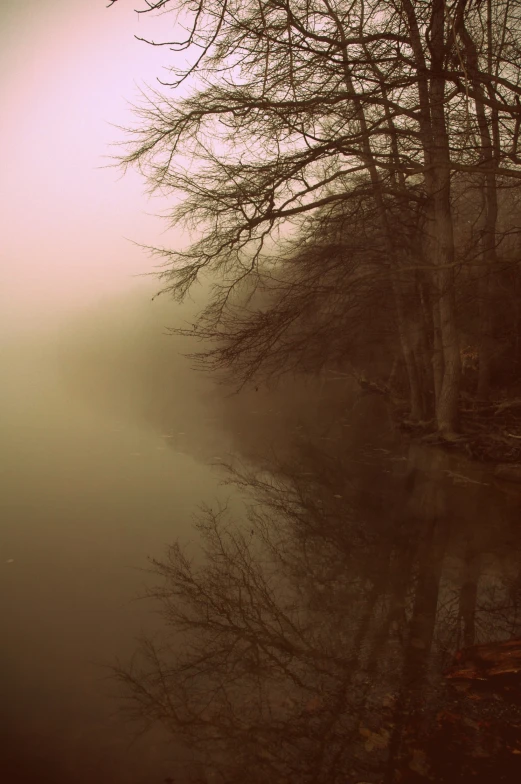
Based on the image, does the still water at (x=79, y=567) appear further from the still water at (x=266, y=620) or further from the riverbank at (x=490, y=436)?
the riverbank at (x=490, y=436)

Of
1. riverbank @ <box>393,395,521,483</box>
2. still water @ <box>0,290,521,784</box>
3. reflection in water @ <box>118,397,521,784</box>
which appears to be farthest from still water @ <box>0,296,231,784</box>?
riverbank @ <box>393,395,521,483</box>

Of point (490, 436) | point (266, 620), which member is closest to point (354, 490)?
point (490, 436)

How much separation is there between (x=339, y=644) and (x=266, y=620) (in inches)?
25.1

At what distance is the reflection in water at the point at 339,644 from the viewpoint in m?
2.99

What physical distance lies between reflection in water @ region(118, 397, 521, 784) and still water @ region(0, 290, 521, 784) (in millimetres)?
15

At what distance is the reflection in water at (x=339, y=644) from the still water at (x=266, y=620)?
0.05 ft

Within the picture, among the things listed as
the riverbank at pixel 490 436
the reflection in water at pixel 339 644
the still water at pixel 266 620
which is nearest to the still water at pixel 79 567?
the still water at pixel 266 620

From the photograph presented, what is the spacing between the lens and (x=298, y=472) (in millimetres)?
10016

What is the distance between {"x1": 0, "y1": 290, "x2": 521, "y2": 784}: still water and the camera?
3.05 meters

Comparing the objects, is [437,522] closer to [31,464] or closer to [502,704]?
[502,704]

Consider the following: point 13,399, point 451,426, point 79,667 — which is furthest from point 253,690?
point 13,399

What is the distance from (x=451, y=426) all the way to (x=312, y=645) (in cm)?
693

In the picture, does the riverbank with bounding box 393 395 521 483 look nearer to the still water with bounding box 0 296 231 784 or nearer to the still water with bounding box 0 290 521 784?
the still water with bounding box 0 290 521 784

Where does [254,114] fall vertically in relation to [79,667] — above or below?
above
